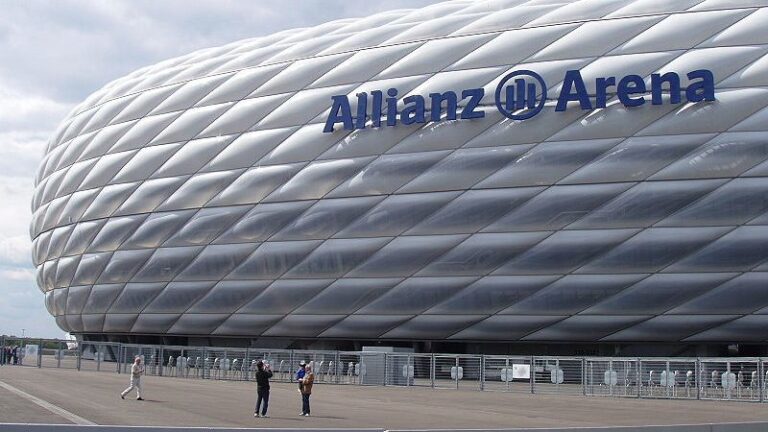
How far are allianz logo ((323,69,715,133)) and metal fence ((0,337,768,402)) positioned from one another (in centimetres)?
826

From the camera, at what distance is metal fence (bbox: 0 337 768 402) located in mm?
26938

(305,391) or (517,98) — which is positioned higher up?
(517,98)

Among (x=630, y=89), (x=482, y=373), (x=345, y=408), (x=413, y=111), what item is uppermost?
(x=630, y=89)

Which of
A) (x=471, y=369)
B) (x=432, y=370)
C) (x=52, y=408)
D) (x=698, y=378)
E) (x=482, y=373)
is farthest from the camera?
(x=432, y=370)

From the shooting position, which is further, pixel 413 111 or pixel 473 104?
pixel 413 111

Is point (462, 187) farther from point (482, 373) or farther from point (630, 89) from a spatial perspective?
point (482, 373)

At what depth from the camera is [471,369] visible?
31.0 meters

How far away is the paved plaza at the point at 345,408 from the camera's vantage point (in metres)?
17.6

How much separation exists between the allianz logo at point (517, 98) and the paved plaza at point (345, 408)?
9.80 metres

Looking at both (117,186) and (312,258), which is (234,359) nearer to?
(312,258)

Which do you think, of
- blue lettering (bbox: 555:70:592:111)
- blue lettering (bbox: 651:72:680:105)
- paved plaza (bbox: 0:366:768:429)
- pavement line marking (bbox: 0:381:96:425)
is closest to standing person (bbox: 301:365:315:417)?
paved plaza (bbox: 0:366:768:429)

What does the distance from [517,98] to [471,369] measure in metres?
9.05

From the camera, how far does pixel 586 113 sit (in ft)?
107

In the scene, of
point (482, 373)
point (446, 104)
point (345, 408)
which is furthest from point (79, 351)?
point (345, 408)
